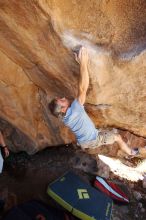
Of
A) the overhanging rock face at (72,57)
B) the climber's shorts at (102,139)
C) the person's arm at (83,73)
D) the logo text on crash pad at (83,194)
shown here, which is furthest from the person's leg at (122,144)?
the person's arm at (83,73)

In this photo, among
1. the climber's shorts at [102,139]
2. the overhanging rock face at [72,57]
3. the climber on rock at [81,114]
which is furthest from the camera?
the climber's shorts at [102,139]

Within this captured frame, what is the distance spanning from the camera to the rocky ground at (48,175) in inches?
177

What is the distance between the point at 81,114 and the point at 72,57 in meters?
0.67

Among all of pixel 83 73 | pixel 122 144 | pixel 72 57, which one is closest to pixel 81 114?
pixel 83 73

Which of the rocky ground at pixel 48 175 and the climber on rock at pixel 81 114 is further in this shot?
the rocky ground at pixel 48 175

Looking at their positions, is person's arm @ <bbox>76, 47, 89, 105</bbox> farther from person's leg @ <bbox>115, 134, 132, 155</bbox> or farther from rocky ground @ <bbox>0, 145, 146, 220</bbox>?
rocky ground @ <bbox>0, 145, 146, 220</bbox>

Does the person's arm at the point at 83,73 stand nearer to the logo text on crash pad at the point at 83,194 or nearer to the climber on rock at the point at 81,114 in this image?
the climber on rock at the point at 81,114

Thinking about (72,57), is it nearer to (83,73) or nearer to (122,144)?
(83,73)

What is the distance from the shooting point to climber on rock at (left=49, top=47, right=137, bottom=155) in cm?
312

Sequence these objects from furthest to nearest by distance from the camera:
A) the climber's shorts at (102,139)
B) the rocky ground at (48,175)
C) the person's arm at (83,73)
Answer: the rocky ground at (48,175)
the climber's shorts at (102,139)
the person's arm at (83,73)

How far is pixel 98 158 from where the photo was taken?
526 cm

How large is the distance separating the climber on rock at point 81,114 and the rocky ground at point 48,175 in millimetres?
1200

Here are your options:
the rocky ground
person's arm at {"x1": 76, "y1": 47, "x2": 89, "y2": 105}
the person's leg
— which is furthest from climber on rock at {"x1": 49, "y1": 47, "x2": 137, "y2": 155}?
the rocky ground

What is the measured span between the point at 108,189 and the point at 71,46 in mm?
2520
